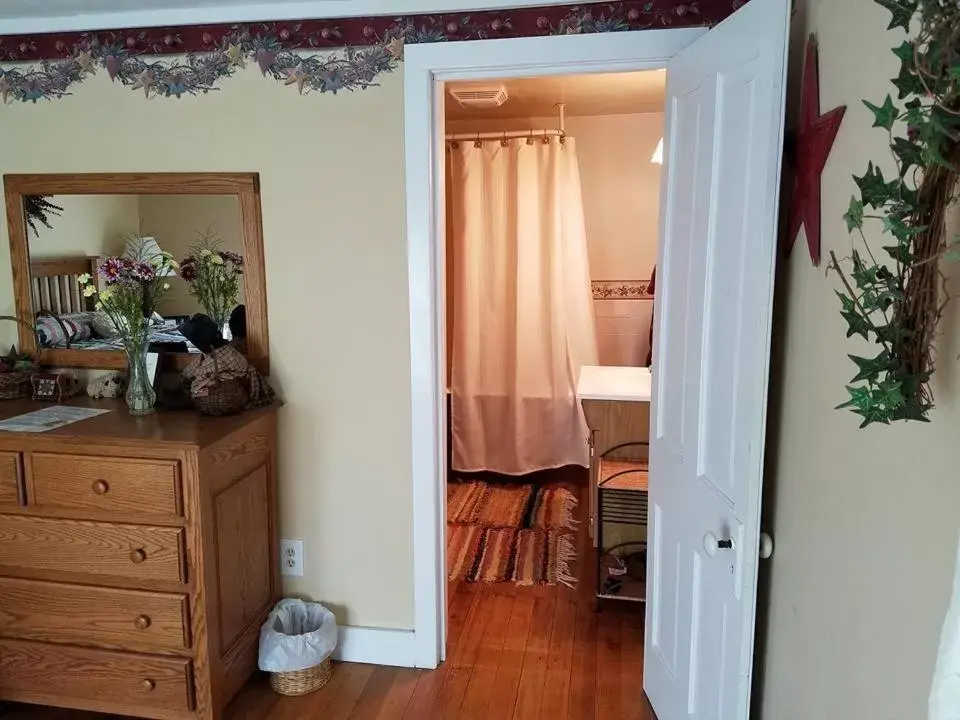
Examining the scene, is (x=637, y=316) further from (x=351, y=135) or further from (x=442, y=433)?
(x=351, y=135)

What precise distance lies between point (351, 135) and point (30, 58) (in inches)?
44.3

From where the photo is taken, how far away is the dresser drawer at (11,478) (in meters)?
2.03

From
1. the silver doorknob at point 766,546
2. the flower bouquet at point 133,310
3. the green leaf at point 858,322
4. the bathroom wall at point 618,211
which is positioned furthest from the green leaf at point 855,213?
the bathroom wall at point 618,211

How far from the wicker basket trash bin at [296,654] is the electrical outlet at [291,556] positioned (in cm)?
14

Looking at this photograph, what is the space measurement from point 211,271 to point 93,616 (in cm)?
109

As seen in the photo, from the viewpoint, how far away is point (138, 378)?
2.23 metres

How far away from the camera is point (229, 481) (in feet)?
6.98

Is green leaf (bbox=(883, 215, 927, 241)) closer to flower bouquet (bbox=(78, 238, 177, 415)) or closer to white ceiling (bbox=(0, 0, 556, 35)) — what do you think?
white ceiling (bbox=(0, 0, 556, 35))

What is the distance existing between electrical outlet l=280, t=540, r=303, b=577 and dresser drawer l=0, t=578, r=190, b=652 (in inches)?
19.9

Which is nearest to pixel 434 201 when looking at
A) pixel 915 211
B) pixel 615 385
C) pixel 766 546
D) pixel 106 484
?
pixel 615 385

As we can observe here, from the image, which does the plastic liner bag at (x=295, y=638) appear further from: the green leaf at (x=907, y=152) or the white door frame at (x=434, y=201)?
the green leaf at (x=907, y=152)

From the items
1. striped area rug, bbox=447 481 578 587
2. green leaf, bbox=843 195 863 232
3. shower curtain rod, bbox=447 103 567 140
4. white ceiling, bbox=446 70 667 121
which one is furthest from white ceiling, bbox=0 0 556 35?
striped area rug, bbox=447 481 578 587

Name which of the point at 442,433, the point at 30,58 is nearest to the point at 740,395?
the point at 442,433

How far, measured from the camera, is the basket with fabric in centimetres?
216
